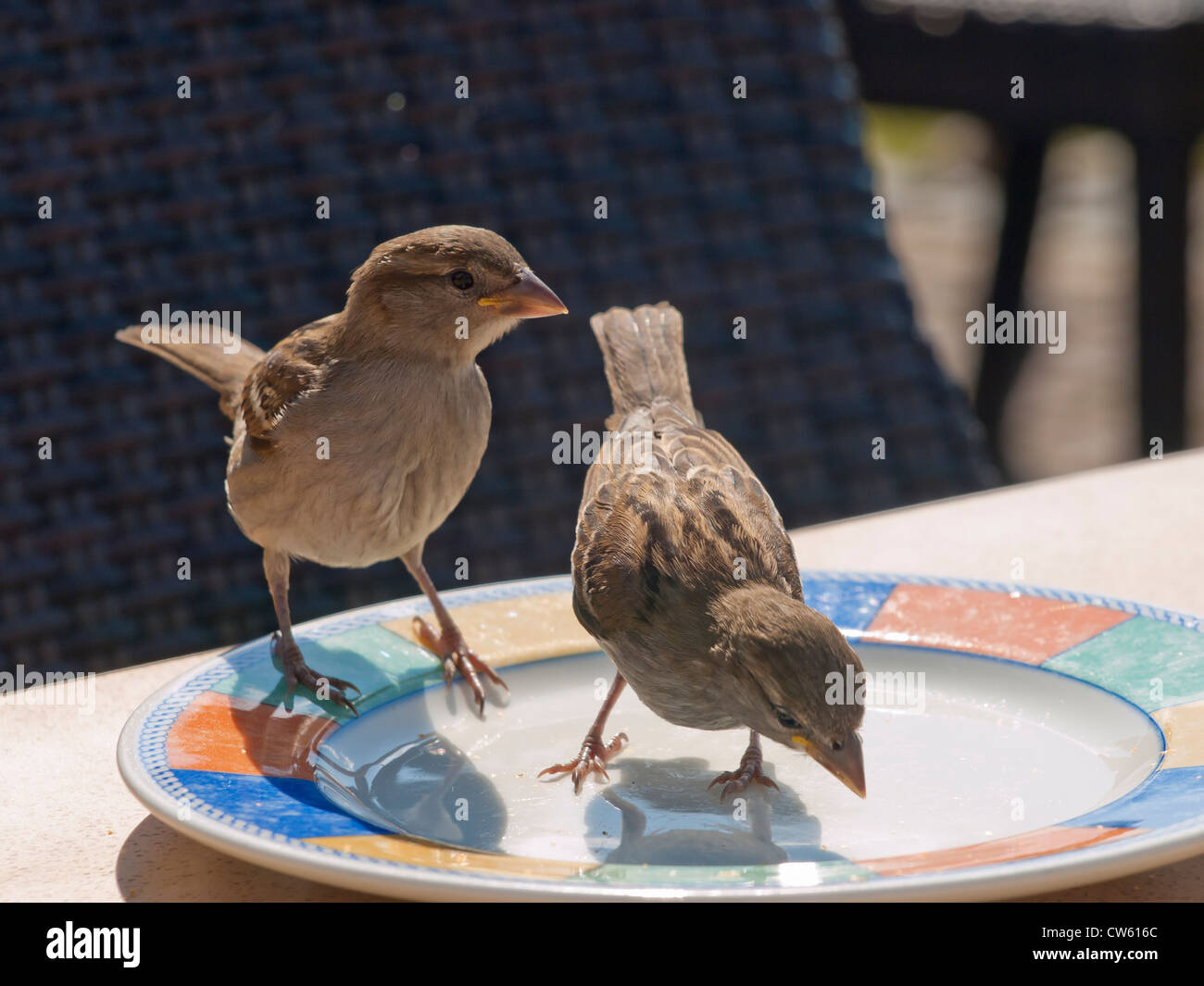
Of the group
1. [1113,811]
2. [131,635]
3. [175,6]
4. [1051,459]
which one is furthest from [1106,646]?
[1051,459]

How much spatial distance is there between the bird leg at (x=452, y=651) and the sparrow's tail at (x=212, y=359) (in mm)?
762

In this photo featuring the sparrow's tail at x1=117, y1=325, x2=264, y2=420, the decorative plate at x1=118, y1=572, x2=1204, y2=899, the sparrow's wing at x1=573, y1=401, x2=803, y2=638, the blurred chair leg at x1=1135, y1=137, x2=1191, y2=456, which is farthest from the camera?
the blurred chair leg at x1=1135, y1=137, x2=1191, y2=456

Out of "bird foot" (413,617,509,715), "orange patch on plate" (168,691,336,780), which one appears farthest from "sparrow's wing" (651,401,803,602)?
"orange patch on plate" (168,691,336,780)

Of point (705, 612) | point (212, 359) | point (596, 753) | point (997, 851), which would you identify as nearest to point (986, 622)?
point (705, 612)

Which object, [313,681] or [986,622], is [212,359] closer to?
[313,681]

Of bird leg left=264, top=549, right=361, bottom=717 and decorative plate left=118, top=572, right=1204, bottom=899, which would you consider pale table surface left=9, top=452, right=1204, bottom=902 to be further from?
bird leg left=264, top=549, right=361, bottom=717

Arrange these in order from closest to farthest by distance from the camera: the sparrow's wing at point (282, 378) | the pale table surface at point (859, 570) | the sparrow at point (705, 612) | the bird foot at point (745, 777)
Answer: the pale table surface at point (859, 570), the sparrow at point (705, 612), the bird foot at point (745, 777), the sparrow's wing at point (282, 378)

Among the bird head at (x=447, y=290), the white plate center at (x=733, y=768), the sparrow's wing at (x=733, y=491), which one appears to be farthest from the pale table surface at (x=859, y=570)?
the bird head at (x=447, y=290)

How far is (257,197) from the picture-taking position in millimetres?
3639

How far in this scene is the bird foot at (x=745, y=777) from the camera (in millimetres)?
2152

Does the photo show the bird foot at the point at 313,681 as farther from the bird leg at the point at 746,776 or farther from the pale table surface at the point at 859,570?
the bird leg at the point at 746,776

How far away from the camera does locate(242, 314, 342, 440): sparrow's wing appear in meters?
2.72

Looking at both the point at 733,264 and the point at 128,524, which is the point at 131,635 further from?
the point at 733,264

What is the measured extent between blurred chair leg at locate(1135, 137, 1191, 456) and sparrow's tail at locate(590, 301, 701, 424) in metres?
3.32
